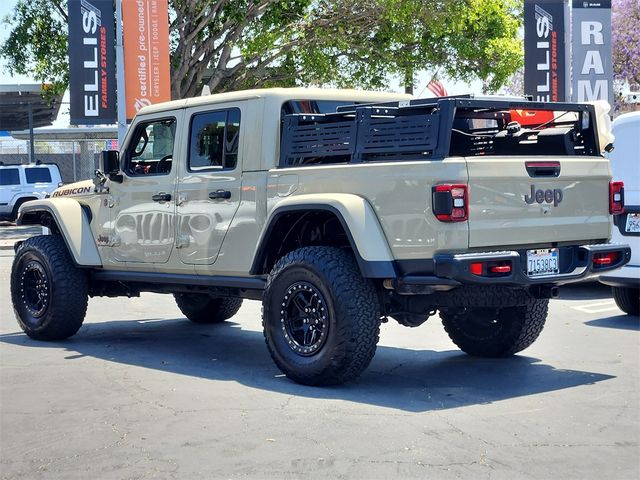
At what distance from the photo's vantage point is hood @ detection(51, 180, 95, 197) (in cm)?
960

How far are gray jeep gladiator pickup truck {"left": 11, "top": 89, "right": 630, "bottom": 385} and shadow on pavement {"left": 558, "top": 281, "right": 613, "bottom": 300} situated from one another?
456 cm

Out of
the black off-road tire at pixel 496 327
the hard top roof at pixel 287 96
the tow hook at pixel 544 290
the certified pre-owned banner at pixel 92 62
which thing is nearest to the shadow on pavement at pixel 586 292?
the black off-road tire at pixel 496 327

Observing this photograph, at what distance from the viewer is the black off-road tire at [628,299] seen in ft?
35.3

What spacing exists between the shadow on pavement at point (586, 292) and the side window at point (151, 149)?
19.0 ft

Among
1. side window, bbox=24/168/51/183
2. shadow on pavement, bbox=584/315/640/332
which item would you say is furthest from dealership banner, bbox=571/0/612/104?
side window, bbox=24/168/51/183

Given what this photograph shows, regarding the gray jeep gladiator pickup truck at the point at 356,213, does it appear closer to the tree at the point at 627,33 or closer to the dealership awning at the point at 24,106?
the dealership awning at the point at 24,106

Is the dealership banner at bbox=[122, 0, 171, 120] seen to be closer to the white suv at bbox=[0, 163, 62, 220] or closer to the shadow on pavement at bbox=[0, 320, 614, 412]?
the white suv at bbox=[0, 163, 62, 220]

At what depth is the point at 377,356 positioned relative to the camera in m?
8.70

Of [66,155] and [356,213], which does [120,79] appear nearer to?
[356,213]

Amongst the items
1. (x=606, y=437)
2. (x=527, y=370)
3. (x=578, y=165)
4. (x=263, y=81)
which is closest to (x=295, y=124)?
(x=578, y=165)

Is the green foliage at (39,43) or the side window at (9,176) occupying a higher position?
the green foliage at (39,43)

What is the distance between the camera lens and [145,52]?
2170 cm

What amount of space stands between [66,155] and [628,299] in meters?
36.9

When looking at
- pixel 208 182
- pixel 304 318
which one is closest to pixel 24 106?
pixel 208 182
